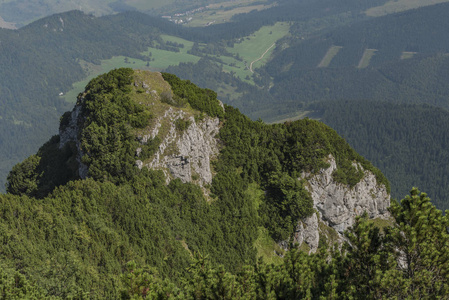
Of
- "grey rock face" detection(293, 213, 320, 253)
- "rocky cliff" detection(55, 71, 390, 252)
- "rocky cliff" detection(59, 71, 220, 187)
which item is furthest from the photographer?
"grey rock face" detection(293, 213, 320, 253)

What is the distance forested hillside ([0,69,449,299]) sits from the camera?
31.0 metres

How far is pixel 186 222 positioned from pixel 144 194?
330 inches

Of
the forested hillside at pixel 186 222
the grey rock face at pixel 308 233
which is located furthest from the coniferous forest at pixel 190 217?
the grey rock face at pixel 308 233

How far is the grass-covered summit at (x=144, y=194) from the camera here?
161 feet

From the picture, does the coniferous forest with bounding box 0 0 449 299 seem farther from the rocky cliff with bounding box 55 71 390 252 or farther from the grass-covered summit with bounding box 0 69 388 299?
the rocky cliff with bounding box 55 71 390 252

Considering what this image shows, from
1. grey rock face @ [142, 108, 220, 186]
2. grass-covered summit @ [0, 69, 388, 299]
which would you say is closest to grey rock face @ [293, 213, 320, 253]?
grass-covered summit @ [0, 69, 388, 299]

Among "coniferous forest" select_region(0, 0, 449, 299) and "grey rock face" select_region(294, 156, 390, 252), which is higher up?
"coniferous forest" select_region(0, 0, 449, 299)

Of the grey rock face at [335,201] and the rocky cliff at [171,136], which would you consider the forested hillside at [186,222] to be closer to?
the rocky cliff at [171,136]

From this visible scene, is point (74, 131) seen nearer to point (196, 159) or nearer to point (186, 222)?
point (196, 159)

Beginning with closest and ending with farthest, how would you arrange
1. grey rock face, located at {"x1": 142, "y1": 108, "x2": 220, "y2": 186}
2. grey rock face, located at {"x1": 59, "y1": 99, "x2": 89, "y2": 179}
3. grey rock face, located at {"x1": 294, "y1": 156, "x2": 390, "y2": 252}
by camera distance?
1. grey rock face, located at {"x1": 142, "y1": 108, "x2": 220, "y2": 186}
2. grey rock face, located at {"x1": 59, "y1": 99, "x2": 89, "y2": 179}
3. grey rock face, located at {"x1": 294, "y1": 156, "x2": 390, "y2": 252}

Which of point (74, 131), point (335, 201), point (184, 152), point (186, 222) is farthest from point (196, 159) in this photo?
point (335, 201)

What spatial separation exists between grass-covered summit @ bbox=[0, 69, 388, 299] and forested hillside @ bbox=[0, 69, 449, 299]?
0.20m

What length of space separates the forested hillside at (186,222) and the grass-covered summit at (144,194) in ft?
0.65

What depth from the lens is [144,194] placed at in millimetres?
63688
